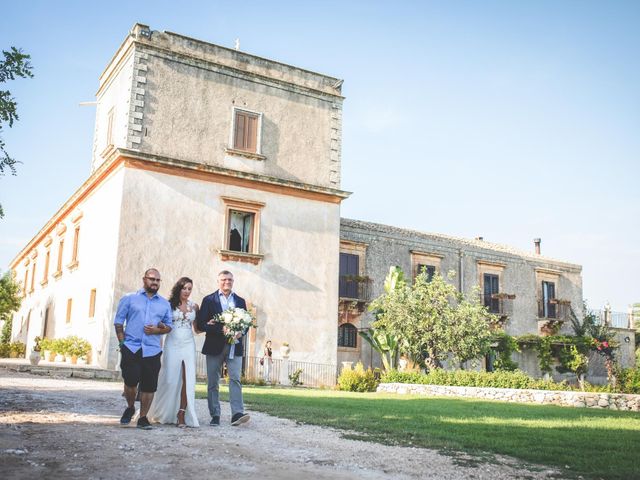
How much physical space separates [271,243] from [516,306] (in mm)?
16229

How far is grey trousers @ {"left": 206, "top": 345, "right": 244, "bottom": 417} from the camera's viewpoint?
26.1ft

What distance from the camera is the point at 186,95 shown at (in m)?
21.7

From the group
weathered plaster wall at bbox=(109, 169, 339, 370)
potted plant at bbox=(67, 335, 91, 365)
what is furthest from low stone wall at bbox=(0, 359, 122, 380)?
weathered plaster wall at bbox=(109, 169, 339, 370)

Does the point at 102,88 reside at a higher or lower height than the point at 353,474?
higher

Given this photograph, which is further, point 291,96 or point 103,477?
point 291,96

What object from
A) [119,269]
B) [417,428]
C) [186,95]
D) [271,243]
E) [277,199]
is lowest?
[417,428]

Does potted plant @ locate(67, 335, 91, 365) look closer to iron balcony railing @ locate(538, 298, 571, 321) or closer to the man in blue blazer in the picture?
the man in blue blazer

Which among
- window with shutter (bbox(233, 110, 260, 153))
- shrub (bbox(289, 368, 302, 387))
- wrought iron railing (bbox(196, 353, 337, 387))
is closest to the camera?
wrought iron railing (bbox(196, 353, 337, 387))

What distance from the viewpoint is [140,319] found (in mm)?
7402

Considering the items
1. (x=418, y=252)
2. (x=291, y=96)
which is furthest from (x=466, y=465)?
(x=418, y=252)

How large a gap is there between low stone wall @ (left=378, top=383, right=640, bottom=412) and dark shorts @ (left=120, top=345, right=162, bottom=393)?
35.6 ft

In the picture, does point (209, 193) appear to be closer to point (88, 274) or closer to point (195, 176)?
point (195, 176)

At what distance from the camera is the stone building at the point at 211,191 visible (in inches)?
805

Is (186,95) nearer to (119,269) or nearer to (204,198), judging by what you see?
(204,198)
